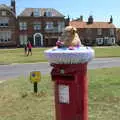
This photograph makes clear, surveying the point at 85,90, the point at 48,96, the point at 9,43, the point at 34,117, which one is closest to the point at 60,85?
the point at 85,90

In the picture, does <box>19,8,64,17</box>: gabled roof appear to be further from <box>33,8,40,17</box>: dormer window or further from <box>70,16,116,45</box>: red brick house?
<box>70,16,116,45</box>: red brick house

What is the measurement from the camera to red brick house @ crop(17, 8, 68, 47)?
88.7m

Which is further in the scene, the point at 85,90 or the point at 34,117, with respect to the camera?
the point at 34,117

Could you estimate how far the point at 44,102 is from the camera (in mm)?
9969

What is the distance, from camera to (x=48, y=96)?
10.9m

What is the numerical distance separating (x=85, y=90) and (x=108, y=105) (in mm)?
3795

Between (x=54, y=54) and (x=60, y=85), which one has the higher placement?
(x=54, y=54)

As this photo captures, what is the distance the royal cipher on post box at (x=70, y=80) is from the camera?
Result: 527 centimetres

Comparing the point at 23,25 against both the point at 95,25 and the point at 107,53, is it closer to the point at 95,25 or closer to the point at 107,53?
the point at 95,25

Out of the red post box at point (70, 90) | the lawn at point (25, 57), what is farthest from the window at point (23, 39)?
the red post box at point (70, 90)

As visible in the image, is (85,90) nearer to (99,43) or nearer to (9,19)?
(9,19)

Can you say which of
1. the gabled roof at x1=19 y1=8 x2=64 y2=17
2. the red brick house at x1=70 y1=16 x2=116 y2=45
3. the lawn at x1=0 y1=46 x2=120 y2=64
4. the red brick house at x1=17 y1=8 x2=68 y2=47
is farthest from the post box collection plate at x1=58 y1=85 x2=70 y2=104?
the red brick house at x1=70 y1=16 x2=116 y2=45

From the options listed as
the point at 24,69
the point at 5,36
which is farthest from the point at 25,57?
→ the point at 5,36

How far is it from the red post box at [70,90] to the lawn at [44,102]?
8.47 feet
